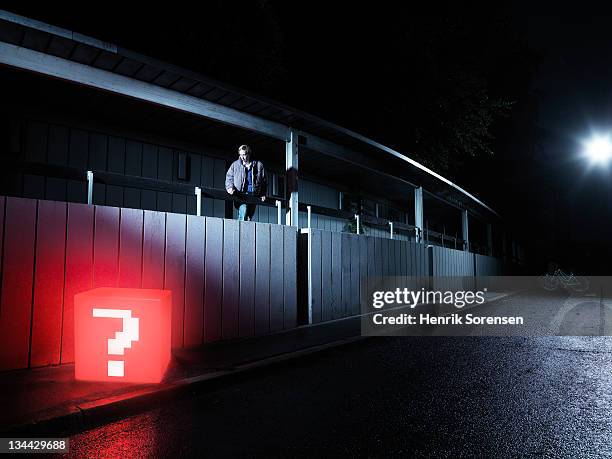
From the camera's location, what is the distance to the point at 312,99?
18.0 m

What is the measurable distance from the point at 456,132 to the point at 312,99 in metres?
6.10

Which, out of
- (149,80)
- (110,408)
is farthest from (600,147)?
(110,408)

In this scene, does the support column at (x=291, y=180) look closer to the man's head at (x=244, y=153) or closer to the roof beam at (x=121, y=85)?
the roof beam at (x=121, y=85)

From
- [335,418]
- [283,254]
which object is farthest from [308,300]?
[335,418]

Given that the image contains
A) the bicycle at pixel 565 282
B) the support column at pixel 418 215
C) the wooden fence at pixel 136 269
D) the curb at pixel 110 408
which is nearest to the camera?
the curb at pixel 110 408

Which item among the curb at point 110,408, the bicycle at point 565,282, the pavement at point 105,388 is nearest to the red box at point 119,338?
the pavement at point 105,388

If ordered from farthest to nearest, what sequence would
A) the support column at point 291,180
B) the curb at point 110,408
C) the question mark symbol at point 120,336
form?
the support column at point 291,180 → the question mark symbol at point 120,336 → the curb at point 110,408

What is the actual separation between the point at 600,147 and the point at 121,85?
15679 mm

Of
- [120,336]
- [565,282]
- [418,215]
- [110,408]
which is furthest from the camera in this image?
[565,282]

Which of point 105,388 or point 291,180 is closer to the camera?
point 105,388

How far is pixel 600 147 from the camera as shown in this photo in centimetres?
1627

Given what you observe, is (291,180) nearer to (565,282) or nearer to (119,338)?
(119,338)

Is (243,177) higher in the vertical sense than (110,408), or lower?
higher

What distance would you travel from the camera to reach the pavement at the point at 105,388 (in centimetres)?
375
